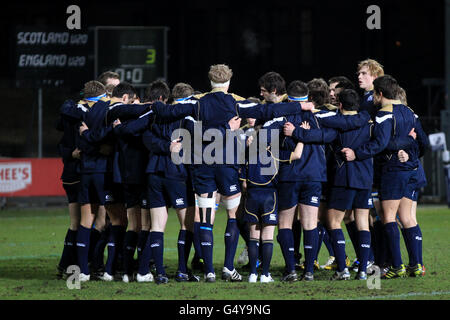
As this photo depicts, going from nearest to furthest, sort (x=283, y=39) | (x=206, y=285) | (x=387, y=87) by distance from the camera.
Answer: (x=206, y=285) < (x=387, y=87) < (x=283, y=39)

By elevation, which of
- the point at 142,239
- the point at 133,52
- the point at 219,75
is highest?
the point at 133,52

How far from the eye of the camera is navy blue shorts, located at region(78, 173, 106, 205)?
8805 mm

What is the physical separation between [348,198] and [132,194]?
7.24 feet

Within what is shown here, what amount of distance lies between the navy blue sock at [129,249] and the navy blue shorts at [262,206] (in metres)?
1.17

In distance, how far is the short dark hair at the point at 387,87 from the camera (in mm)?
8789

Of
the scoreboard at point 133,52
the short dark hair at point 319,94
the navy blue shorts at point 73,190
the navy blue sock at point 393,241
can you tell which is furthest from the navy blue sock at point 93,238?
the scoreboard at point 133,52

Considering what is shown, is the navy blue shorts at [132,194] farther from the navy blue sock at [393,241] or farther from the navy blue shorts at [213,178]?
the navy blue sock at [393,241]

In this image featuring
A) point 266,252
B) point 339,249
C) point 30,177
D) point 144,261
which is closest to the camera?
point 266,252

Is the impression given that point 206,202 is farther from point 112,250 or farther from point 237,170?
point 112,250

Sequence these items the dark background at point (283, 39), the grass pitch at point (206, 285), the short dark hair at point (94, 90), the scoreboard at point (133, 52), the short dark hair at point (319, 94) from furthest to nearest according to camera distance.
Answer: the dark background at point (283, 39), the scoreboard at point (133, 52), the short dark hair at point (319, 94), the short dark hair at point (94, 90), the grass pitch at point (206, 285)

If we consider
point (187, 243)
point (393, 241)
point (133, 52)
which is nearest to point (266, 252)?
point (187, 243)

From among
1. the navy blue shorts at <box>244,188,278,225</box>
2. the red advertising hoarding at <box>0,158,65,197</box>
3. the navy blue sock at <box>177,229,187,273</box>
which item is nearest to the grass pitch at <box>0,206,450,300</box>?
the navy blue sock at <box>177,229,187,273</box>

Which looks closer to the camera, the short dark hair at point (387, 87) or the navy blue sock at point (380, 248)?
the short dark hair at point (387, 87)

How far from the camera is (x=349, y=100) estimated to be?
8.81 metres
